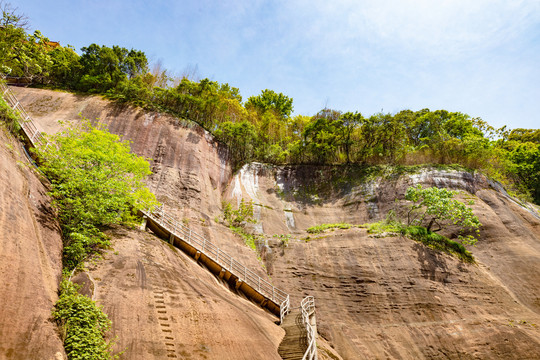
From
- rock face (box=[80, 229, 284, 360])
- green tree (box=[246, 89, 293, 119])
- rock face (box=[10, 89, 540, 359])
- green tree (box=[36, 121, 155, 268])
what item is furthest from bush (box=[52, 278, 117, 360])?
green tree (box=[246, 89, 293, 119])

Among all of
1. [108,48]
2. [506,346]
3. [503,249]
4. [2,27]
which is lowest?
[506,346]

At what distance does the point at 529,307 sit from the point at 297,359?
Answer: 1639 cm

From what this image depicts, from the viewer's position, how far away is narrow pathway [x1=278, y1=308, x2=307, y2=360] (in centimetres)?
1105

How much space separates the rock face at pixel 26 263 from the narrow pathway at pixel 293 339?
7.59 m

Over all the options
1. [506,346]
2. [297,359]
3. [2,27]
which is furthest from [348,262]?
[2,27]

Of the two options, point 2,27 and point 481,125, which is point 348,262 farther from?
point 481,125

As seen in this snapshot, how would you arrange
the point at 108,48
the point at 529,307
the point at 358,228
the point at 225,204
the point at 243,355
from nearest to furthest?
the point at 243,355 < the point at 529,307 < the point at 358,228 < the point at 225,204 < the point at 108,48

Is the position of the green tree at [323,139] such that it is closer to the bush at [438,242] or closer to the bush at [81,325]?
the bush at [438,242]

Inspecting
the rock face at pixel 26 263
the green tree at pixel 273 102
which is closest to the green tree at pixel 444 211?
the rock face at pixel 26 263

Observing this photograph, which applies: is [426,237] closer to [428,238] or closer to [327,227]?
[428,238]

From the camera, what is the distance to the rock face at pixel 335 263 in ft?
36.0

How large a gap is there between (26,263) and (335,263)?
17.0 m

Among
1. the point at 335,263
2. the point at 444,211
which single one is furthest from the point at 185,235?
the point at 444,211

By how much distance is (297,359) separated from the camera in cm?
1072
